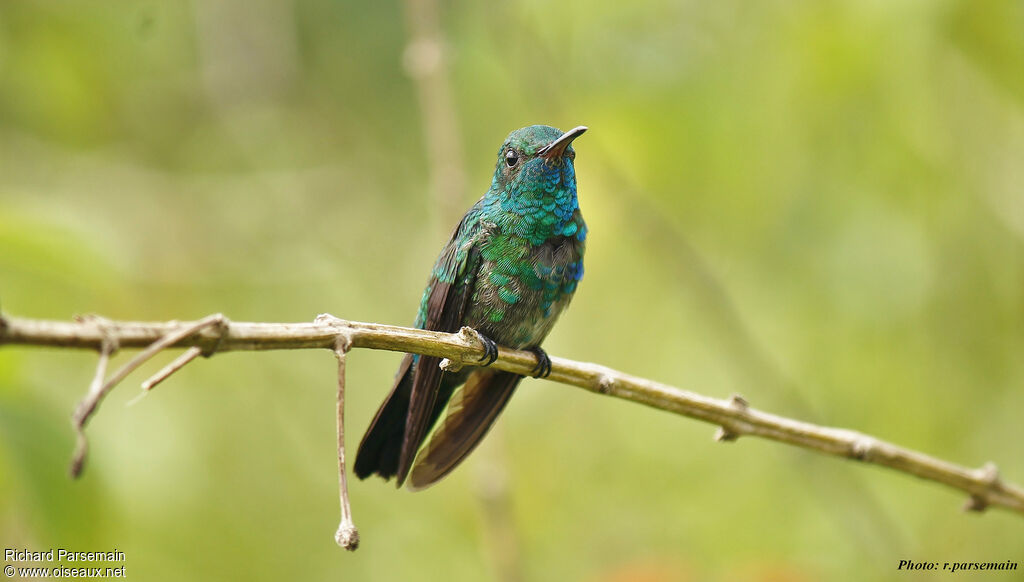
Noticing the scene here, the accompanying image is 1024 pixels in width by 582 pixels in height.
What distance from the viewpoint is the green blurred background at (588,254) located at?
3.68m

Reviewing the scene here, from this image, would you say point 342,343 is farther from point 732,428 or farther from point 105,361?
point 732,428

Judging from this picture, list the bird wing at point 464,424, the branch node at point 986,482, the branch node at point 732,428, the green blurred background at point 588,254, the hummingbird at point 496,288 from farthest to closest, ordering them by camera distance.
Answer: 1. the green blurred background at point 588,254
2. the hummingbird at point 496,288
3. the bird wing at point 464,424
4. the branch node at point 986,482
5. the branch node at point 732,428

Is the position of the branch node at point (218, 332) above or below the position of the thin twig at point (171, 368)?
above

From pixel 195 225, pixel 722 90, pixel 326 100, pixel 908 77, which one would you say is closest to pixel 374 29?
pixel 326 100

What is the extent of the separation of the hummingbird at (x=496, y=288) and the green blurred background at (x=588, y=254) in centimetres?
41

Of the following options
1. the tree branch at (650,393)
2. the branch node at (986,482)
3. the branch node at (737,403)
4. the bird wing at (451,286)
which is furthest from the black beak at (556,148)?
the branch node at (986,482)

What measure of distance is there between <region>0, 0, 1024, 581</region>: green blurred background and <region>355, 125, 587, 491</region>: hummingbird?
41 cm

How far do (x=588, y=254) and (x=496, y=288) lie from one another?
1.93m

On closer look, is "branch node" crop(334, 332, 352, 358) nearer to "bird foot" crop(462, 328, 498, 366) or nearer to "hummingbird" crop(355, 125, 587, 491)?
"bird foot" crop(462, 328, 498, 366)

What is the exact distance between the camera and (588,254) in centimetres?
480

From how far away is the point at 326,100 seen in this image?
621 centimetres

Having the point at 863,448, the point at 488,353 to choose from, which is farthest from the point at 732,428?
the point at 488,353

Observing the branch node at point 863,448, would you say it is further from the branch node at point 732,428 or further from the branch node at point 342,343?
the branch node at point 342,343

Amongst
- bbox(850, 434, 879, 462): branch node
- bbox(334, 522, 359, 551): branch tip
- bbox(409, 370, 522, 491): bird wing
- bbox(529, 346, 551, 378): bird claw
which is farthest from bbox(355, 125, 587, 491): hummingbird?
bbox(334, 522, 359, 551): branch tip
